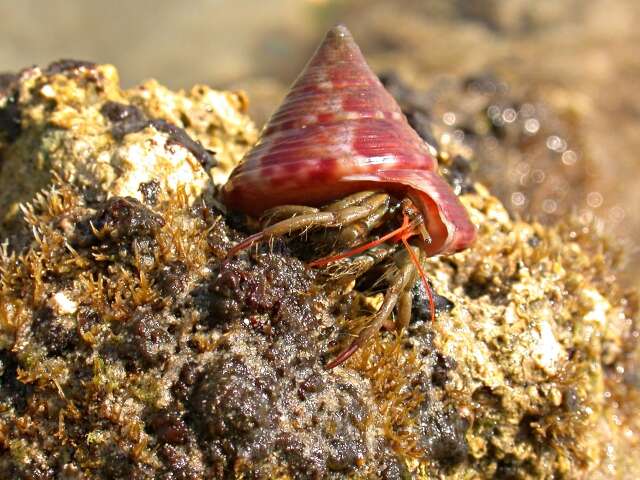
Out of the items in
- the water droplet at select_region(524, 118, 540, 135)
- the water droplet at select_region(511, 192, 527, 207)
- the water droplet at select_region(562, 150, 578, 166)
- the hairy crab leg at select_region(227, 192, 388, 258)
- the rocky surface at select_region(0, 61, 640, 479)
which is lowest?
the water droplet at select_region(562, 150, 578, 166)

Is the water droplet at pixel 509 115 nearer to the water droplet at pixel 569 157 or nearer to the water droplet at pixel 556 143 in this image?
the water droplet at pixel 556 143

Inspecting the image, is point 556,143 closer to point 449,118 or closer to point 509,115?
point 509,115

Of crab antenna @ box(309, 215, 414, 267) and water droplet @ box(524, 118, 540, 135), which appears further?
water droplet @ box(524, 118, 540, 135)

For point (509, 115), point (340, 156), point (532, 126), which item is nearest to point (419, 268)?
point (340, 156)

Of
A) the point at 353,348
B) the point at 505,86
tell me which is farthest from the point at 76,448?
the point at 505,86

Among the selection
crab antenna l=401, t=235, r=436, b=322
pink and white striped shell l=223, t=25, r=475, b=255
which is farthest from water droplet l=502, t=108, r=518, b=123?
crab antenna l=401, t=235, r=436, b=322

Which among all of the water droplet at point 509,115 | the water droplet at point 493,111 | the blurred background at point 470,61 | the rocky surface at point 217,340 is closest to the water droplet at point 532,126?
the blurred background at point 470,61

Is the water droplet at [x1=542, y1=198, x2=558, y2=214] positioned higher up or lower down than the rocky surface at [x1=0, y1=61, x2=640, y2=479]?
lower down

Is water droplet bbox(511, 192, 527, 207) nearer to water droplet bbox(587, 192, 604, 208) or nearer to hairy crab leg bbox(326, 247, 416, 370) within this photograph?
water droplet bbox(587, 192, 604, 208)

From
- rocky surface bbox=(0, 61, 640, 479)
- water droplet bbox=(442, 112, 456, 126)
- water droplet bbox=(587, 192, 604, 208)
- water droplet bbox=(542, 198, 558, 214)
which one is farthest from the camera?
water droplet bbox=(587, 192, 604, 208)
